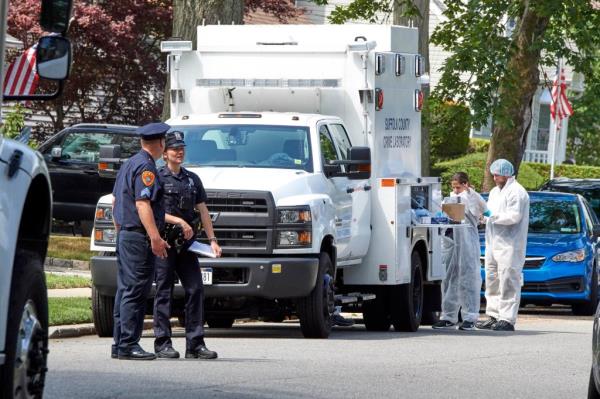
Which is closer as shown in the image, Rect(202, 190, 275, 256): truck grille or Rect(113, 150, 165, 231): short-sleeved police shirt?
Rect(113, 150, 165, 231): short-sleeved police shirt

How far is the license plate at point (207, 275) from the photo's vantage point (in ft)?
48.2

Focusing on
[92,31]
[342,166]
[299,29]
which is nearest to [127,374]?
[342,166]

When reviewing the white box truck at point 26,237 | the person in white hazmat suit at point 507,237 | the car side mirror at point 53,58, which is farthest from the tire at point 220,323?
the car side mirror at point 53,58

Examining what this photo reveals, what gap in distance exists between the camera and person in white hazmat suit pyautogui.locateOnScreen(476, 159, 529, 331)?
19.0 meters

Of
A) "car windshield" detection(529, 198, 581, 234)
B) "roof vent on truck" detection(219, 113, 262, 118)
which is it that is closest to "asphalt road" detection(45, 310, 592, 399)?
"roof vent on truck" detection(219, 113, 262, 118)

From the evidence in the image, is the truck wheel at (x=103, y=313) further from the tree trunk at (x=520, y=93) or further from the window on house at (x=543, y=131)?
the window on house at (x=543, y=131)

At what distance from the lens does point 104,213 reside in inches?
589

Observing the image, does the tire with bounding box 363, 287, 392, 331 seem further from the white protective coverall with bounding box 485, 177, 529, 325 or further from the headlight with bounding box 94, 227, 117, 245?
the headlight with bounding box 94, 227, 117, 245

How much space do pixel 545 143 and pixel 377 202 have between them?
A: 42.3 meters

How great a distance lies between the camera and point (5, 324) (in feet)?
23.2

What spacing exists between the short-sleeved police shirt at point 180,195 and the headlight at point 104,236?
2316 mm

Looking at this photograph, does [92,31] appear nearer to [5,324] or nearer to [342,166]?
[342,166]

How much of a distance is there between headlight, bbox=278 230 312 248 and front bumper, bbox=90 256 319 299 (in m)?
0.19

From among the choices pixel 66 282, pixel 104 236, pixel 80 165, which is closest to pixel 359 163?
pixel 104 236
